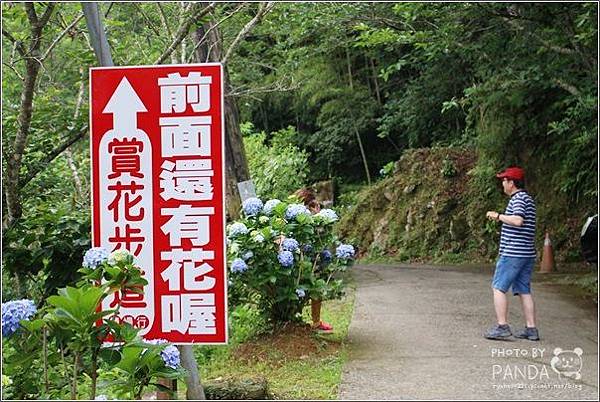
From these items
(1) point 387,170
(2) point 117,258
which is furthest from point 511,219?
(1) point 387,170

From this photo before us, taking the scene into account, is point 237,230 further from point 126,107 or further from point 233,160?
point 126,107

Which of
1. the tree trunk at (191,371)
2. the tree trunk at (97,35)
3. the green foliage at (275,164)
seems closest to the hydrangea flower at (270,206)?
the green foliage at (275,164)

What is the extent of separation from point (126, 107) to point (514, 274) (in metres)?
3.45

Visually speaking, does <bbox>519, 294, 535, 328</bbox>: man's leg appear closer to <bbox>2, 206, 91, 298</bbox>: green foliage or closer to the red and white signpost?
<bbox>2, 206, 91, 298</bbox>: green foliage


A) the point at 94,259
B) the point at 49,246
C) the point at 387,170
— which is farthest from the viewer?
the point at 387,170

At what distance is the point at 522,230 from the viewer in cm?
A: 515

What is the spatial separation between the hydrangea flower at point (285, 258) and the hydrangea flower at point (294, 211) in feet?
0.78

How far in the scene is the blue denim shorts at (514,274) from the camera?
517 cm

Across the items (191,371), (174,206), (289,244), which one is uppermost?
(174,206)

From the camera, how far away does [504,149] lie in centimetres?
1132

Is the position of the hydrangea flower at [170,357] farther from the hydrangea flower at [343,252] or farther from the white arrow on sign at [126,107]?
the hydrangea flower at [343,252]

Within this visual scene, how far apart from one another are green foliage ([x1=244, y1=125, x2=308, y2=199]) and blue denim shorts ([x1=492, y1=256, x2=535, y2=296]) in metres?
1.64

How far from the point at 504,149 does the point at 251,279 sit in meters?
7.19

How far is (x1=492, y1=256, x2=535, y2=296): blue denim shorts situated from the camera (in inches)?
204
